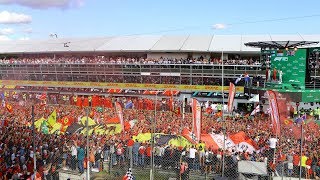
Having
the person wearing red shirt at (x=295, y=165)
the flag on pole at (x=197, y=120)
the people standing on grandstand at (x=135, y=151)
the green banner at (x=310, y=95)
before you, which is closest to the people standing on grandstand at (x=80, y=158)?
the people standing on grandstand at (x=135, y=151)

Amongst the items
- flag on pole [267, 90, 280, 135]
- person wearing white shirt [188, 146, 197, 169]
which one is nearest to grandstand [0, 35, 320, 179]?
person wearing white shirt [188, 146, 197, 169]

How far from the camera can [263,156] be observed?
1210 centimetres

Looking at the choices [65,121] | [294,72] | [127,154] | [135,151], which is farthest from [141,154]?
[294,72]

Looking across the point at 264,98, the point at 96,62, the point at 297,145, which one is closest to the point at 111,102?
the point at 264,98

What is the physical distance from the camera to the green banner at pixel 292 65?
2498 cm

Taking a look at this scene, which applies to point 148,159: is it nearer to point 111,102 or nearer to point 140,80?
point 111,102

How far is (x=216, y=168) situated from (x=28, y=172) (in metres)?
5.83

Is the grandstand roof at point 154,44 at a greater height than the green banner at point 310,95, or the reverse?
the grandstand roof at point 154,44

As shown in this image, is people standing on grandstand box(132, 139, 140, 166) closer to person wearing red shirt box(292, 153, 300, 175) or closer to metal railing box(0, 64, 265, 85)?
person wearing red shirt box(292, 153, 300, 175)

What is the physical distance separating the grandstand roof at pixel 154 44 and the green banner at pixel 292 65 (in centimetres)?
1515

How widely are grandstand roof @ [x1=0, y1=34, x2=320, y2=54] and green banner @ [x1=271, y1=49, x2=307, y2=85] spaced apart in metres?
15.2

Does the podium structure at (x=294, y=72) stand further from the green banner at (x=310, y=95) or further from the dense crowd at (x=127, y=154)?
the dense crowd at (x=127, y=154)

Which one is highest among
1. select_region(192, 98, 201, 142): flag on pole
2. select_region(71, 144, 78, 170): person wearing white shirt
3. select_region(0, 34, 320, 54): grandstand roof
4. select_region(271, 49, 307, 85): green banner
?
select_region(0, 34, 320, 54): grandstand roof

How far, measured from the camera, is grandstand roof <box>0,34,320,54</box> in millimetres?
44000
